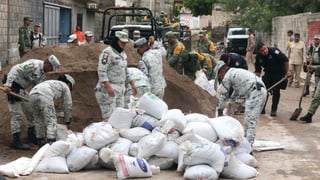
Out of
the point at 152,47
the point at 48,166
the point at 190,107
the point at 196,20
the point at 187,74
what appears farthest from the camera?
the point at 196,20

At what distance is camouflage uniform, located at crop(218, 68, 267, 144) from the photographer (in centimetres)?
720

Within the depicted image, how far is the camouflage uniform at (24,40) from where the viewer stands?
12.6m

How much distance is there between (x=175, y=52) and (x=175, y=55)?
0.09 meters

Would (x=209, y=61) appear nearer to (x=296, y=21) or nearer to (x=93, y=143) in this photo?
(x=93, y=143)

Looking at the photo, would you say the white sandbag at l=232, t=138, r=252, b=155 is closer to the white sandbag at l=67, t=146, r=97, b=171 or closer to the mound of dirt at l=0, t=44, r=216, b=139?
the white sandbag at l=67, t=146, r=97, b=171

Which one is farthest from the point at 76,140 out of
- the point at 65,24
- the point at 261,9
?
the point at 261,9

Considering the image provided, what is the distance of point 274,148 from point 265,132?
4.49ft

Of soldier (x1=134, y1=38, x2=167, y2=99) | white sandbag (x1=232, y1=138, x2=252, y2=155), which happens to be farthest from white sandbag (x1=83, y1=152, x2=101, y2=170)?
soldier (x1=134, y1=38, x2=167, y2=99)

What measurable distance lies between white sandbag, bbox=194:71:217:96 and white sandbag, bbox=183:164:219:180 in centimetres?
500

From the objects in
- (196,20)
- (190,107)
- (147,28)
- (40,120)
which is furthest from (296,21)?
(196,20)

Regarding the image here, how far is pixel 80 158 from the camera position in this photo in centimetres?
638

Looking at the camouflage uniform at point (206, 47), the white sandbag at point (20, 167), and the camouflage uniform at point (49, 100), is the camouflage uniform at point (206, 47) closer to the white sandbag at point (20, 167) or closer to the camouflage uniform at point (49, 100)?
the camouflage uniform at point (49, 100)

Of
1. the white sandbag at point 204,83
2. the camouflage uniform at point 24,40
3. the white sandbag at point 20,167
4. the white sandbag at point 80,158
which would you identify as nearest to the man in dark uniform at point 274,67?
the white sandbag at point 204,83

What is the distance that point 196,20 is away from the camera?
61281mm
